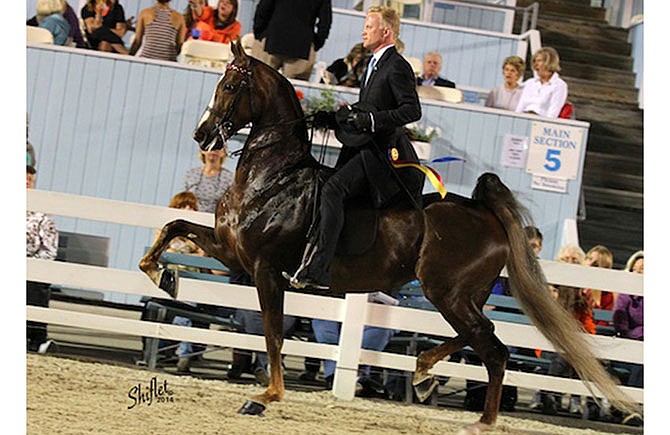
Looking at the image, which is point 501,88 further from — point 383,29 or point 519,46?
point 383,29

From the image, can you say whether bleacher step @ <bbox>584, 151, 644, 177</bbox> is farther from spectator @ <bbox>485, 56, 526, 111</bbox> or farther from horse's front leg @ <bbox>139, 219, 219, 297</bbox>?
horse's front leg @ <bbox>139, 219, 219, 297</bbox>

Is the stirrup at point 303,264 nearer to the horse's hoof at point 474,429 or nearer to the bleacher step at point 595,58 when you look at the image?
the horse's hoof at point 474,429

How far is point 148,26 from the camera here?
A: 992cm

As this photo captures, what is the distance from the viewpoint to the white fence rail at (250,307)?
274 inches

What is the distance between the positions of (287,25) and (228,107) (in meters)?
3.69

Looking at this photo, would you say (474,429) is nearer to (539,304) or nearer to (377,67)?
(539,304)

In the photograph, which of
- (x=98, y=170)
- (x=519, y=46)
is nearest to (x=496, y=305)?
(x=98, y=170)

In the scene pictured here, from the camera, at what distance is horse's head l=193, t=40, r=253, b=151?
17.2ft

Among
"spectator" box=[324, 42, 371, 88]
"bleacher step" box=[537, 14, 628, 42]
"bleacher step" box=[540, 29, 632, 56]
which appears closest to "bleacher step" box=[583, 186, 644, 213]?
"bleacher step" box=[540, 29, 632, 56]

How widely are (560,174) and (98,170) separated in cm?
442

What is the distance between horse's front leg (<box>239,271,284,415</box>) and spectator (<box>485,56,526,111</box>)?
212 inches

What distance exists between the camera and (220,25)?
10.2m

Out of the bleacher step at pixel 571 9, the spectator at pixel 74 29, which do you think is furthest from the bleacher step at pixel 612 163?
the spectator at pixel 74 29

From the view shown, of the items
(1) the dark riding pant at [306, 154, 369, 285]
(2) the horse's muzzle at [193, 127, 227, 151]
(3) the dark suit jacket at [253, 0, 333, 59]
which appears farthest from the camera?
(3) the dark suit jacket at [253, 0, 333, 59]
